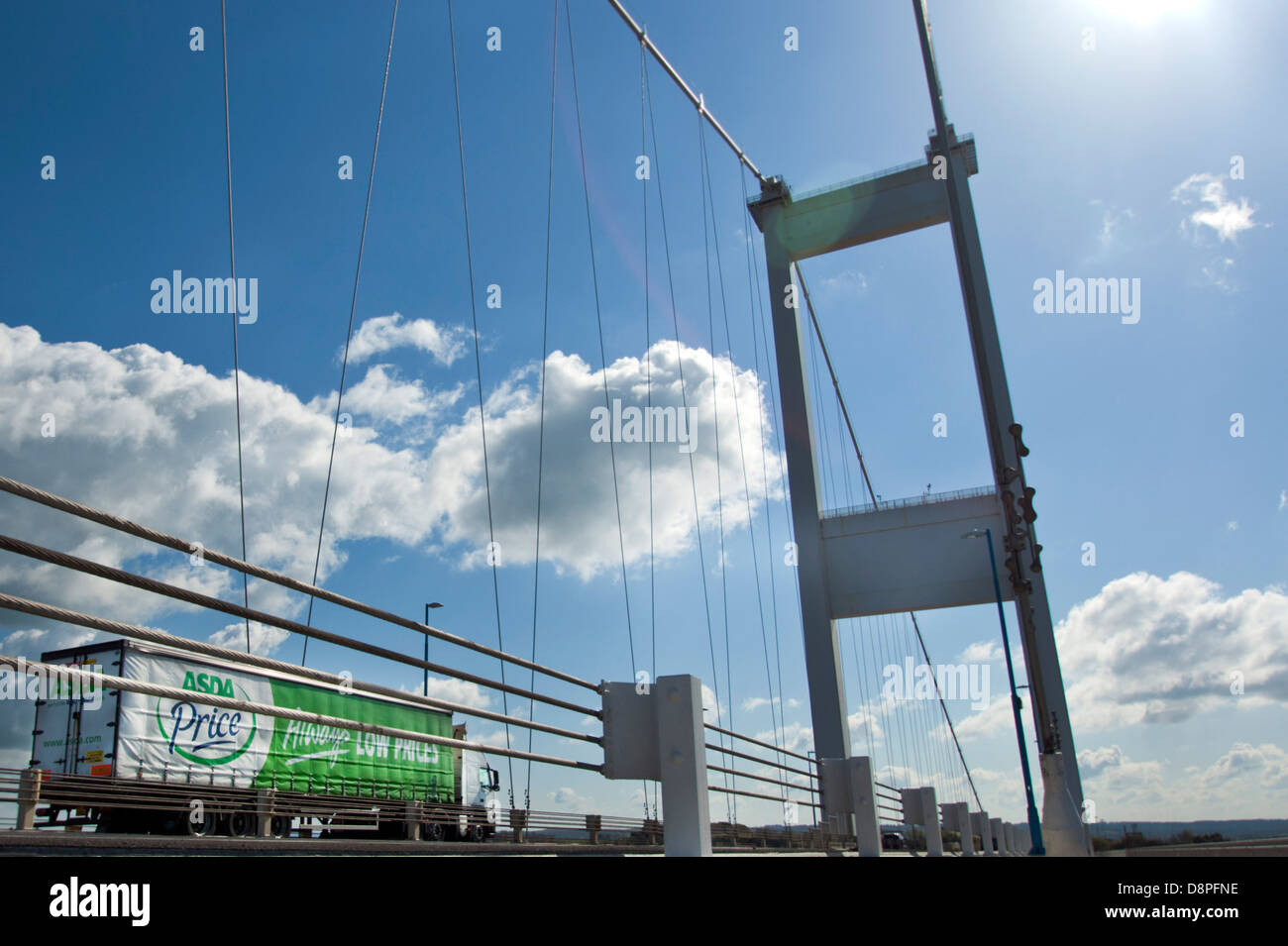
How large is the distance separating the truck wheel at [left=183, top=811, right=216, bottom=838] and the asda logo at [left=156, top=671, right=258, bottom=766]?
0.74 metres

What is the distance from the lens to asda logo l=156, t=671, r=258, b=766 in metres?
12.2

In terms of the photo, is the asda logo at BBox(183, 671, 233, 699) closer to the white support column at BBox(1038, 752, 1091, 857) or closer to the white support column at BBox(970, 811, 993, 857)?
the white support column at BBox(1038, 752, 1091, 857)

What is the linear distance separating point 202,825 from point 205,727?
136 centimetres

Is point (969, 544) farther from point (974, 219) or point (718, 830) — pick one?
point (718, 830)

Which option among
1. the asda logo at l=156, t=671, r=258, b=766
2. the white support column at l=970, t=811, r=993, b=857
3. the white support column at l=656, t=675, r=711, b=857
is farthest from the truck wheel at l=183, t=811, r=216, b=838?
the white support column at l=970, t=811, r=993, b=857

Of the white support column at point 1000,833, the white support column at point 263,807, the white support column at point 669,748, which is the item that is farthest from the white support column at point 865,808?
the white support column at point 1000,833

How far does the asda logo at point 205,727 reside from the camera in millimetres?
12227

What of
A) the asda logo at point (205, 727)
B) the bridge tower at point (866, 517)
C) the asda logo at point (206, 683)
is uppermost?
the bridge tower at point (866, 517)

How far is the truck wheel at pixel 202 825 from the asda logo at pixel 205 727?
0.74 m

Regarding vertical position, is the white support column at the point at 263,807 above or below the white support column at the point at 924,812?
above

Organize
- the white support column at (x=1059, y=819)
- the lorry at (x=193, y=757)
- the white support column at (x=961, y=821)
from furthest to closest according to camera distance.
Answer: the white support column at (x=961, y=821), the lorry at (x=193, y=757), the white support column at (x=1059, y=819)

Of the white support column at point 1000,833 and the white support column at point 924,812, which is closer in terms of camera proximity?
the white support column at point 924,812

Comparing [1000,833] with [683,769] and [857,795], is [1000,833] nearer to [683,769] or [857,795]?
[857,795]

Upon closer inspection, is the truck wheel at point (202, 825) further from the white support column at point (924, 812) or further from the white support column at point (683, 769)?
the white support column at point (683, 769)
